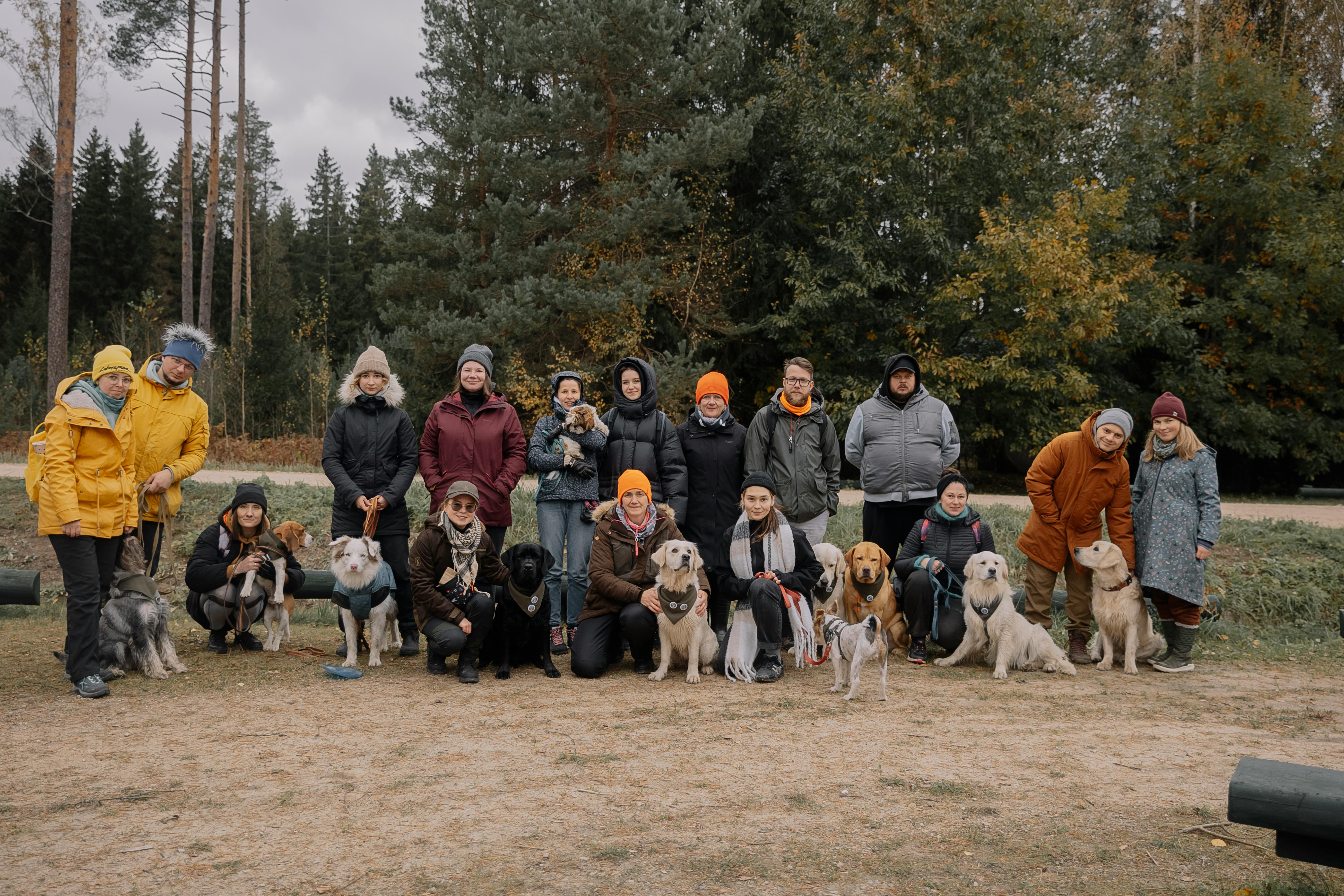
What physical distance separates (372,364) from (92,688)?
8.22ft

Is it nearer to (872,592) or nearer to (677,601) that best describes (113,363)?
(677,601)

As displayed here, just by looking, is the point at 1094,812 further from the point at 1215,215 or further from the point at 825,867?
the point at 1215,215

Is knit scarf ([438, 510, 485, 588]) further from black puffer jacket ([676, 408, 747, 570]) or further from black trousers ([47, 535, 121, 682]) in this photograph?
black trousers ([47, 535, 121, 682])

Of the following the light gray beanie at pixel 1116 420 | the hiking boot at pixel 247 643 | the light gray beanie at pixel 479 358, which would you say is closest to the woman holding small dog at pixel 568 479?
the light gray beanie at pixel 479 358

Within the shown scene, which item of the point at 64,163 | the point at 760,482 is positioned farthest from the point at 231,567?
the point at 64,163

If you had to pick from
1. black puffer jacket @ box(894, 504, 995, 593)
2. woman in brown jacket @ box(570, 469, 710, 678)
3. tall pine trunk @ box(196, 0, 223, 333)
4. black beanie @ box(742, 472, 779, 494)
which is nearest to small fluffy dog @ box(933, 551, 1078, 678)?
black puffer jacket @ box(894, 504, 995, 593)

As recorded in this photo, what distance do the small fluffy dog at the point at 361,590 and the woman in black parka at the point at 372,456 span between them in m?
0.13

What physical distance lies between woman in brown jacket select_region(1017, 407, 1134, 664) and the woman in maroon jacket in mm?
3685

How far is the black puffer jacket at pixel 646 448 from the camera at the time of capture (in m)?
6.19

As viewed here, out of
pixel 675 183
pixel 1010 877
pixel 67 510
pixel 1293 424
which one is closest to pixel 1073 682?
pixel 1010 877

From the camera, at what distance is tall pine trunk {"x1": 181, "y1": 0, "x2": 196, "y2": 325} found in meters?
22.8

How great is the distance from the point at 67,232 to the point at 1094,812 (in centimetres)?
1755

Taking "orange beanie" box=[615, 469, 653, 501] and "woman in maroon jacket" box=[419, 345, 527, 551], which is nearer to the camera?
"orange beanie" box=[615, 469, 653, 501]

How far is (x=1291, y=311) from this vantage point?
58.3 feet
